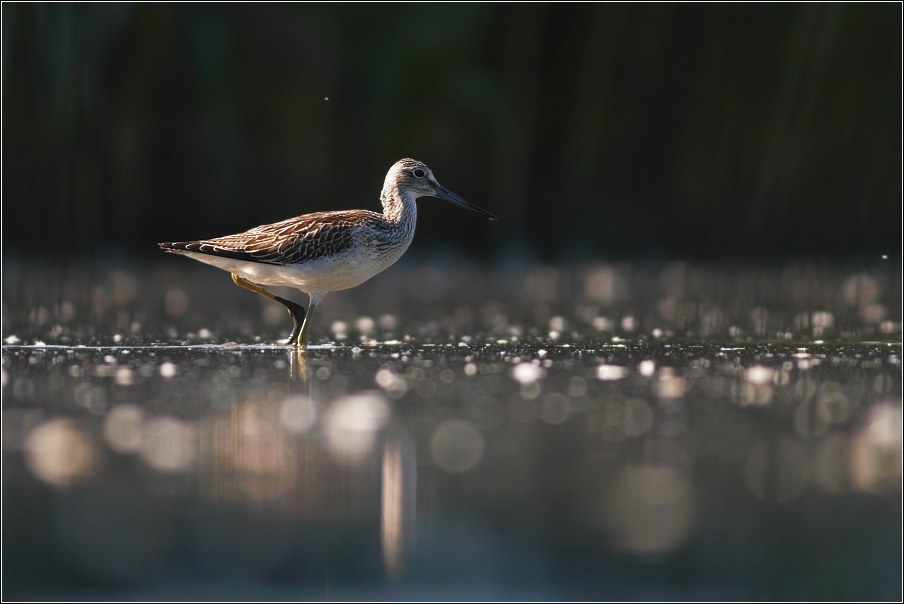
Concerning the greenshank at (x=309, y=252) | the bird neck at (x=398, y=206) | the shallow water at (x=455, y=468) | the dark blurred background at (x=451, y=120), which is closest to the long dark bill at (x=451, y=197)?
the bird neck at (x=398, y=206)

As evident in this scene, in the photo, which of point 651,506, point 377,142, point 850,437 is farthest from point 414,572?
point 377,142

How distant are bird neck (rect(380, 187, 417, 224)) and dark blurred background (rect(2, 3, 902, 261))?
23.3ft

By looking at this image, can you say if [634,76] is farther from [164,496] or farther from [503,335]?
[164,496]

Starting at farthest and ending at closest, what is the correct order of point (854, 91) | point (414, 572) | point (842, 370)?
point (854, 91), point (842, 370), point (414, 572)

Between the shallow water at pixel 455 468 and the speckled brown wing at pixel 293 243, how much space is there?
64cm

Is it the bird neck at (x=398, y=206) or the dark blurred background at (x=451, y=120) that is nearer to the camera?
the bird neck at (x=398, y=206)

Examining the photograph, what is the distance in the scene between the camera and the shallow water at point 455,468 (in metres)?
3.39

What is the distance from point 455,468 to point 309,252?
4.33 meters

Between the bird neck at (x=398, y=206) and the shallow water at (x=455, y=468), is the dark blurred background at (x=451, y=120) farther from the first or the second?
the shallow water at (x=455, y=468)

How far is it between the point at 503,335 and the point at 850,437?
4.34 m

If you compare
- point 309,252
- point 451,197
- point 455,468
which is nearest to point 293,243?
point 309,252

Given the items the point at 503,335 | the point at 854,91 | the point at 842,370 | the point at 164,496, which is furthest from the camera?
the point at 854,91

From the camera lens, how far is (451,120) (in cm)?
1689

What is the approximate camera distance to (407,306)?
11.7m
